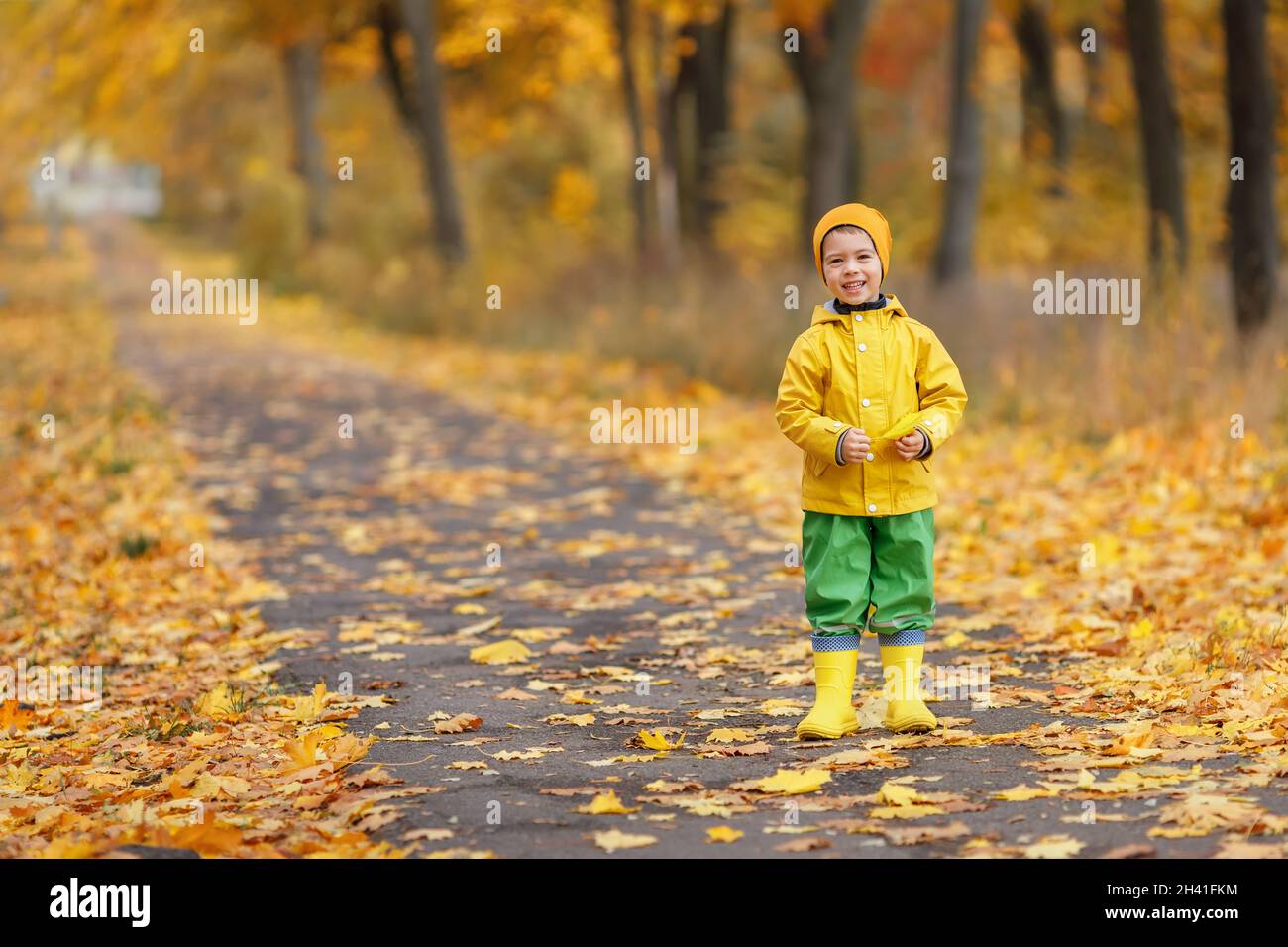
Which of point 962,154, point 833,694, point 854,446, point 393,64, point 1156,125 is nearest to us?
point 854,446

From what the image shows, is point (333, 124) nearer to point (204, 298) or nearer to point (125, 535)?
point (204, 298)

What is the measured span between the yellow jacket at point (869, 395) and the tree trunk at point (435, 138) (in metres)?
19.2

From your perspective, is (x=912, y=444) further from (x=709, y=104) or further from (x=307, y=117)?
(x=307, y=117)

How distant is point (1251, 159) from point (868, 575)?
8.17 meters

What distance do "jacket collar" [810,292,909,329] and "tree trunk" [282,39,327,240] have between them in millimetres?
30072

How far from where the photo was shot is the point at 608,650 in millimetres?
7234

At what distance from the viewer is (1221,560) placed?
7.95 metres

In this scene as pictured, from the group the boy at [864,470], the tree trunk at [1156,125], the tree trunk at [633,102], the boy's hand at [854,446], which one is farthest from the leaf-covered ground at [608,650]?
the tree trunk at [633,102]

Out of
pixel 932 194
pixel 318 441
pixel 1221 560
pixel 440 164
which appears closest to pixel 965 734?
pixel 1221 560

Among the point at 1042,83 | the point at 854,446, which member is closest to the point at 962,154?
the point at 1042,83

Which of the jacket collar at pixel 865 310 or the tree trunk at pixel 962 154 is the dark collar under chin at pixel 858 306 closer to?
the jacket collar at pixel 865 310

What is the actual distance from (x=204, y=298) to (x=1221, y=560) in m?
28.9

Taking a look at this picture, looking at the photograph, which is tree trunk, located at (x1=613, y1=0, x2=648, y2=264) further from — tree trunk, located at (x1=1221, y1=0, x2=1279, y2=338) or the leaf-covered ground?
tree trunk, located at (x1=1221, y1=0, x2=1279, y2=338)

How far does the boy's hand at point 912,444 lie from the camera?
545 cm
